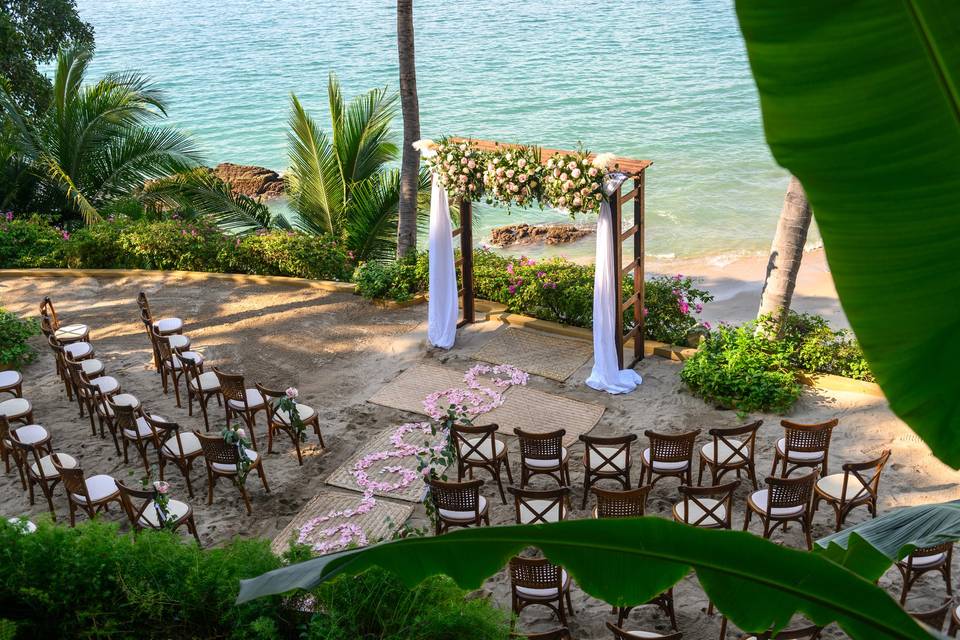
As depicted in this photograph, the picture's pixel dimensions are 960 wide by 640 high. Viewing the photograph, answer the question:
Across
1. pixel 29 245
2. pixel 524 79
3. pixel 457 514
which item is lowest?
pixel 457 514

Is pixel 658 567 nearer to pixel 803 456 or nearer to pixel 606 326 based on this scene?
pixel 803 456

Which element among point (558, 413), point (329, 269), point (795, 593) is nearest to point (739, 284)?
point (329, 269)

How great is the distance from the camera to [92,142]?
16.2 m

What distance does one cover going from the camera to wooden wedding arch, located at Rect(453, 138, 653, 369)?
31.4 ft

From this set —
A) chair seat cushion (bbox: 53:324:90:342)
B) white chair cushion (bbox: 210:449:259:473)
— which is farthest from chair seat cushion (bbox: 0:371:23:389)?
white chair cushion (bbox: 210:449:259:473)

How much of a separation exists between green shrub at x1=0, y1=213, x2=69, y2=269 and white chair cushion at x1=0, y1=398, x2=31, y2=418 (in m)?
5.80

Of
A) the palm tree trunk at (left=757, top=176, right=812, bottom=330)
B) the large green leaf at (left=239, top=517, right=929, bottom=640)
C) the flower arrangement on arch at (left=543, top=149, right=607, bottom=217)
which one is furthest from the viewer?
the palm tree trunk at (left=757, top=176, right=812, bottom=330)

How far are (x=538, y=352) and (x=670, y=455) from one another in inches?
127

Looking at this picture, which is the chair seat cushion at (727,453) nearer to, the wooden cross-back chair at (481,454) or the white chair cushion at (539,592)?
Answer: the wooden cross-back chair at (481,454)

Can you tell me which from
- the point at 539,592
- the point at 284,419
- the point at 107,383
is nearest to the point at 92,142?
the point at 107,383

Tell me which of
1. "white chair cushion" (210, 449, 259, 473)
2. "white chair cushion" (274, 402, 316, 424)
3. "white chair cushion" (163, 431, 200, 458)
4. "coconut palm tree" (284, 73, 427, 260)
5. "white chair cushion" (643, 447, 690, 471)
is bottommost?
"white chair cushion" (643, 447, 690, 471)

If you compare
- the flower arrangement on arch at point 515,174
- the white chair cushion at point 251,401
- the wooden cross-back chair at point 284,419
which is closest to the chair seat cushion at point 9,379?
the white chair cushion at point 251,401

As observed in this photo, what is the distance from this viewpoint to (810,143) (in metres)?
1.44

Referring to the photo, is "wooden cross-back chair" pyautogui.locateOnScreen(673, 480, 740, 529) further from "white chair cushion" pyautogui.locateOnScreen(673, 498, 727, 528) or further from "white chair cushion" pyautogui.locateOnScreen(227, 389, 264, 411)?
"white chair cushion" pyautogui.locateOnScreen(227, 389, 264, 411)
